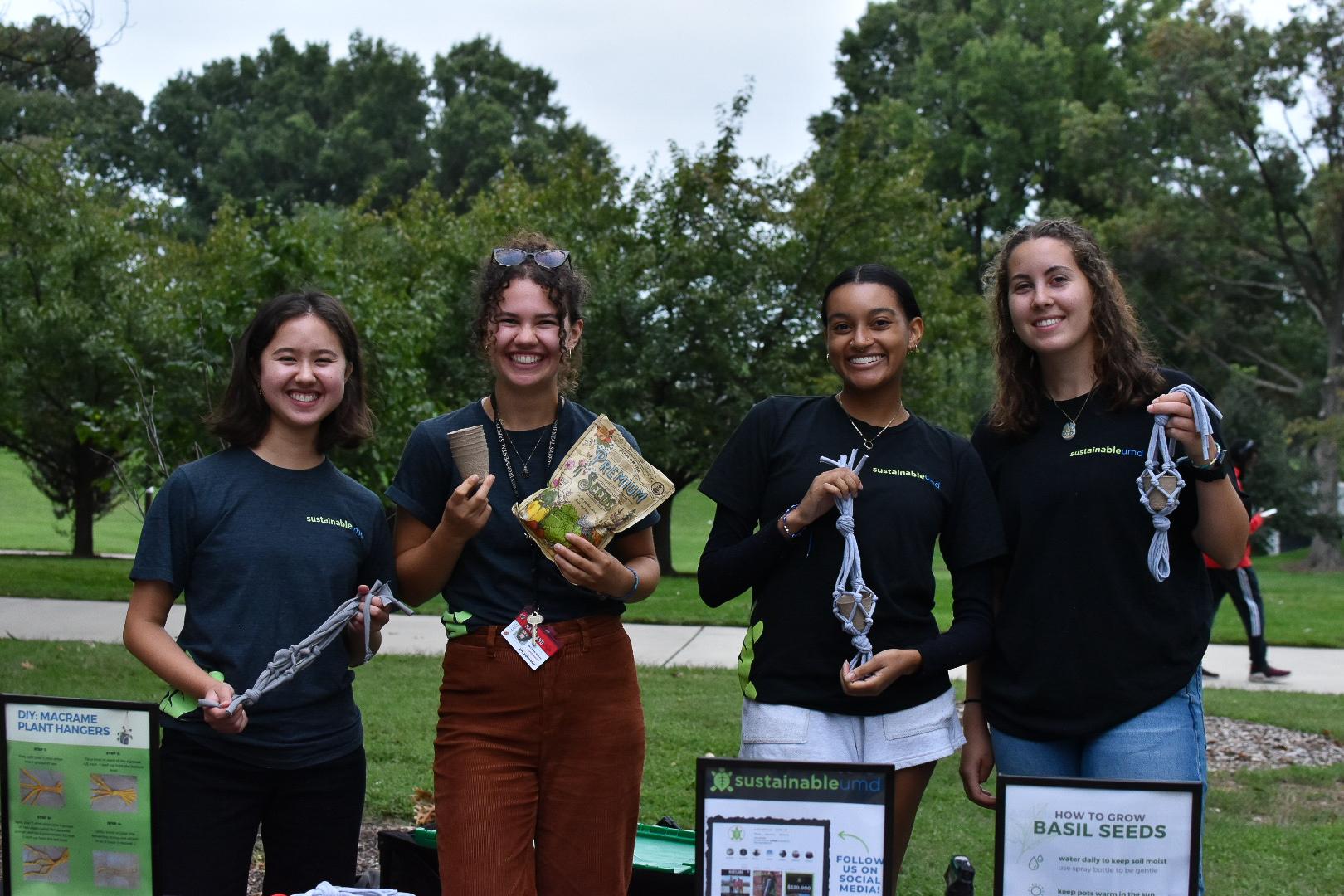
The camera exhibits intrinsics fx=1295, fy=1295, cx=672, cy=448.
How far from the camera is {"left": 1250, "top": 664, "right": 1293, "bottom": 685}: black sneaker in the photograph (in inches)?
371

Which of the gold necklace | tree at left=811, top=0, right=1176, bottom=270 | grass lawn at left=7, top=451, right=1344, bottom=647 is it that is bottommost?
grass lawn at left=7, top=451, right=1344, bottom=647

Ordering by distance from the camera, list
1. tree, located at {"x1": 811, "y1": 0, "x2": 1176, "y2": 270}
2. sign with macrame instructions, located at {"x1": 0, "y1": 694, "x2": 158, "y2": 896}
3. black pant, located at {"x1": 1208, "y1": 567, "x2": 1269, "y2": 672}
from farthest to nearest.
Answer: tree, located at {"x1": 811, "y1": 0, "x2": 1176, "y2": 270} < black pant, located at {"x1": 1208, "y1": 567, "x2": 1269, "y2": 672} < sign with macrame instructions, located at {"x1": 0, "y1": 694, "x2": 158, "y2": 896}

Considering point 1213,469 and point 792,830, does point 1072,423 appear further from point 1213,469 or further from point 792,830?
point 792,830

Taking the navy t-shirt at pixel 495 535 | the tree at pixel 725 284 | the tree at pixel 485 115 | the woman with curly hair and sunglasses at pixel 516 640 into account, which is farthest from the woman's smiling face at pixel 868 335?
the tree at pixel 485 115

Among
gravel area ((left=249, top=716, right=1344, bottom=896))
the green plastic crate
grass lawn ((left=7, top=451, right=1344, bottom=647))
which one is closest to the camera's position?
the green plastic crate

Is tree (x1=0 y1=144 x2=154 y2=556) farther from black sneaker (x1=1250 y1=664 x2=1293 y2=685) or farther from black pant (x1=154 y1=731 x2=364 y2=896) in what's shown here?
black pant (x1=154 y1=731 x2=364 y2=896)

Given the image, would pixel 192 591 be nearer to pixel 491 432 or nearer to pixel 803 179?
pixel 491 432

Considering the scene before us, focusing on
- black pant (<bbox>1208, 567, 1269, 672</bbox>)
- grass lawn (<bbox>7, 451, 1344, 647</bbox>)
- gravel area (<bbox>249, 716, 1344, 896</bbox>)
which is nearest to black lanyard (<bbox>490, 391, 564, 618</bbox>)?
gravel area (<bbox>249, 716, 1344, 896</bbox>)

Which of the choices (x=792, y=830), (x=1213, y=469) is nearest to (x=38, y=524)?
(x=792, y=830)

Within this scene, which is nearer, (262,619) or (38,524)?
(262,619)

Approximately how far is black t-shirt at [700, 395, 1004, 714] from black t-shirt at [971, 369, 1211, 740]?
0.32 ft

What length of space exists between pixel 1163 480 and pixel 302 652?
1804 mm

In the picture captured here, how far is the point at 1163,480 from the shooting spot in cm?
263

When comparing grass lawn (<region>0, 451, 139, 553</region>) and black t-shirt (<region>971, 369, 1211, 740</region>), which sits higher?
black t-shirt (<region>971, 369, 1211, 740</region>)
